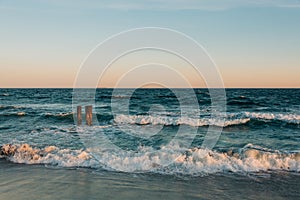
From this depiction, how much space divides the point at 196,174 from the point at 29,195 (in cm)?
415

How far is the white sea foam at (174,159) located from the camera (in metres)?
8.31

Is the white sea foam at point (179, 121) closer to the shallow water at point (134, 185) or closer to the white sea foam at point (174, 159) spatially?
the white sea foam at point (174, 159)

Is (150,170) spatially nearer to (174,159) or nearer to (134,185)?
(174,159)

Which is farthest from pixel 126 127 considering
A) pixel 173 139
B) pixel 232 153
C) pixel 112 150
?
pixel 232 153

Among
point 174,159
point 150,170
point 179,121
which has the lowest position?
point 150,170

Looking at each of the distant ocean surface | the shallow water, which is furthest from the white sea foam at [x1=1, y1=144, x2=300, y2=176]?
the shallow water

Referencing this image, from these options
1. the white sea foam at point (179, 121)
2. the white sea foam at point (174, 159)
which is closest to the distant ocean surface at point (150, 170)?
the white sea foam at point (174, 159)

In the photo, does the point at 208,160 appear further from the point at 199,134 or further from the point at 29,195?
the point at 199,134

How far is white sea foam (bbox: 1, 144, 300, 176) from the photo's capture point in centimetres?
831

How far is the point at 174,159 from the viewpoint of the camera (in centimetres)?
907

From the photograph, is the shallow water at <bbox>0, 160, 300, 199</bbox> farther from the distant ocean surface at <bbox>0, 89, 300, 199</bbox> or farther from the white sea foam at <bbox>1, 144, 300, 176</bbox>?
the white sea foam at <bbox>1, 144, 300, 176</bbox>

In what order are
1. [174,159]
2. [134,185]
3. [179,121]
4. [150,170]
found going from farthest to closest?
1. [179,121]
2. [174,159]
3. [150,170]
4. [134,185]

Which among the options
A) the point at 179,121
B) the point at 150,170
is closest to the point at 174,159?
the point at 150,170

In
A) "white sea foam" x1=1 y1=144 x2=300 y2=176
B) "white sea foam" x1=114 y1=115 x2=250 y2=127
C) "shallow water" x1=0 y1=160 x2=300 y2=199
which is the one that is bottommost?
"shallow water" x1=0 y1=160 x2=300 y2=199
